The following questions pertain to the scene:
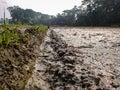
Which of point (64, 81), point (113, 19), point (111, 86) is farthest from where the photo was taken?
point (113, 19)

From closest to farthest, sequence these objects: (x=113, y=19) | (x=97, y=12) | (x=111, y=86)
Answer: (x=111, y=86) → (x=113, y=19) → (x=97, y=12)

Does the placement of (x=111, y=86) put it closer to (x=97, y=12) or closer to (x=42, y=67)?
(x=42, y=67)

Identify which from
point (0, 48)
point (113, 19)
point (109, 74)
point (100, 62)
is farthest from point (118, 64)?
point (113, 19)

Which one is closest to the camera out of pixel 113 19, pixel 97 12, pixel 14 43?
pixel 14 43

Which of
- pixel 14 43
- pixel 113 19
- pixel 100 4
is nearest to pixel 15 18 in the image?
pixel 100 4

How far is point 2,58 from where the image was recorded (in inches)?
153

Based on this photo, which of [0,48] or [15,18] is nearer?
[0,48]

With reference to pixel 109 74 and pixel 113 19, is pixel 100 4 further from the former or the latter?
pixel 109 74

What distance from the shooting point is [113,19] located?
3847cm

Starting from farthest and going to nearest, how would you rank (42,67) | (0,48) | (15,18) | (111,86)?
(15,18)
(42,67)
(0,48)
(111,86)

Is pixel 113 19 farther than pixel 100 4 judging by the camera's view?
No

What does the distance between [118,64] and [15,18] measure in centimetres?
5665

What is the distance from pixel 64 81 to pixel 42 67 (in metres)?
1.10

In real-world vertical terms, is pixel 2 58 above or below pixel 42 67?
above
